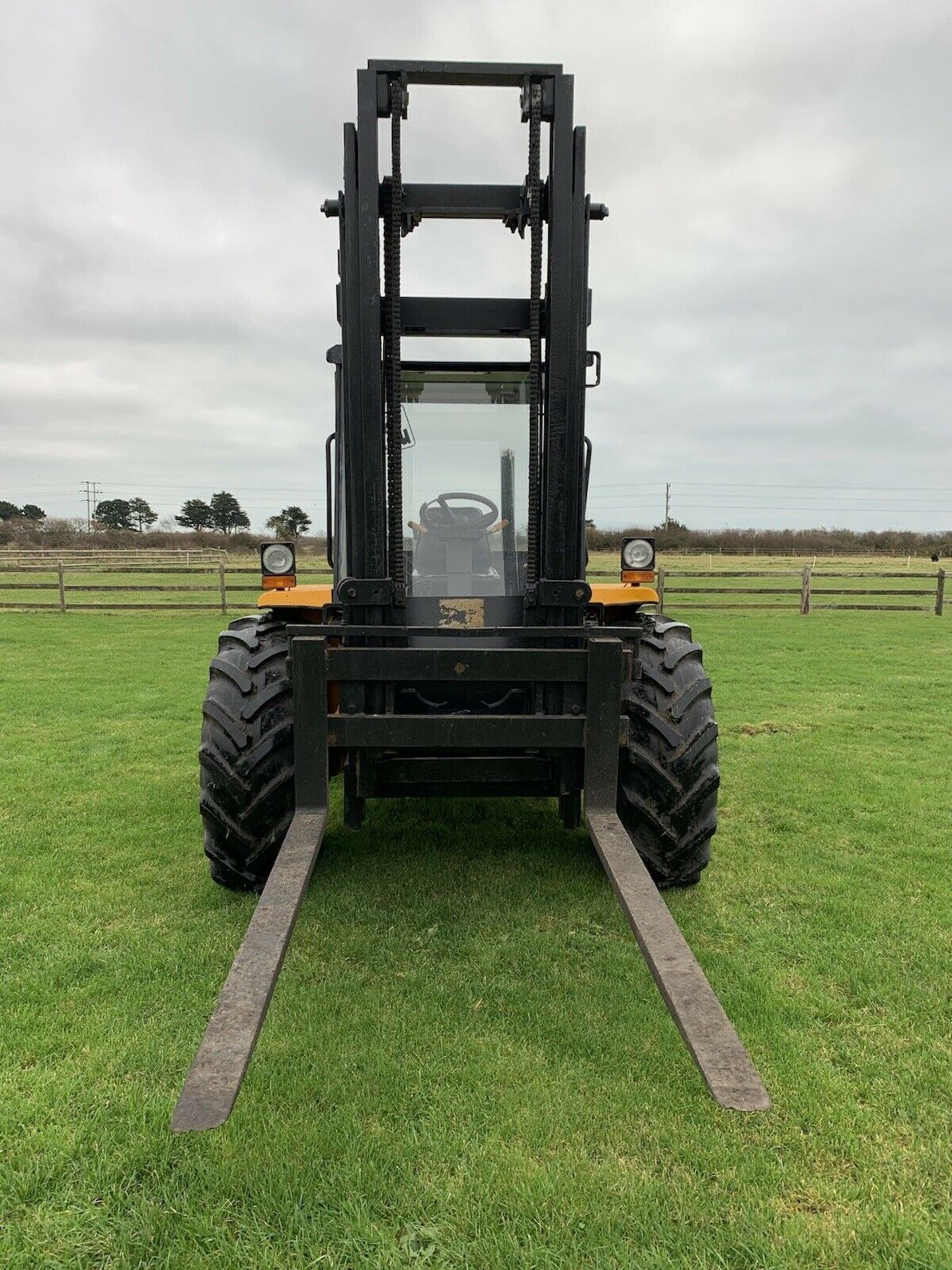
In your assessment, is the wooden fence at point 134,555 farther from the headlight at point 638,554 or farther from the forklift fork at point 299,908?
the forklift fork at point 299,908

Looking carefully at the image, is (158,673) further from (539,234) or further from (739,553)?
(739,553)

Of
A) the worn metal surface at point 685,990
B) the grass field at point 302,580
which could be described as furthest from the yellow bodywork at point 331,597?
the grass field at point 302,580

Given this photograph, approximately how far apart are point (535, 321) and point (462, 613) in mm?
1328

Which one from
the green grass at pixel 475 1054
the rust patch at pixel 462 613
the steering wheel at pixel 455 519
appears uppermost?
the steering wheel at pixel 455 519

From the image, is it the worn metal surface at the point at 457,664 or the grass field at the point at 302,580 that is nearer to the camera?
the worn metal surface at the point at 457,664

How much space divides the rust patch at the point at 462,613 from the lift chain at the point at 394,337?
246 mm

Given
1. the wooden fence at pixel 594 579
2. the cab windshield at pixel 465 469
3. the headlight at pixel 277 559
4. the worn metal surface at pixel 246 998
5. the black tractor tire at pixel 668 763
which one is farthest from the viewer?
the wooden fence at pixel 594 579

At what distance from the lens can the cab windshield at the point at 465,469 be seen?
166 inches

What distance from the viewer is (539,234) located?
137 inches

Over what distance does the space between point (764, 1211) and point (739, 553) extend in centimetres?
5616

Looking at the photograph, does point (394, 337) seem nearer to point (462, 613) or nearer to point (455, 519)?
point (455, 519)

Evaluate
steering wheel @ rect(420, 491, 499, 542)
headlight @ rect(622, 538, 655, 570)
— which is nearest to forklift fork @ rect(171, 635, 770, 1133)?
steering wheel @ rect(420, 491, 499, 542)

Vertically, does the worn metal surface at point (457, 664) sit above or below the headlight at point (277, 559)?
below

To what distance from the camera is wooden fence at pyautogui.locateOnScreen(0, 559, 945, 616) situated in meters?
19.2
